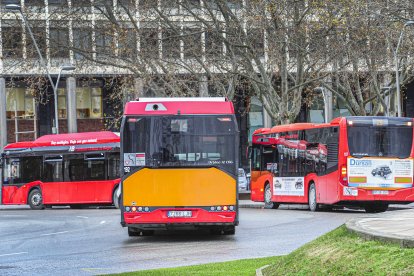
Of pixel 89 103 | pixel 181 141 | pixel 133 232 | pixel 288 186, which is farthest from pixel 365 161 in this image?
pixel 89 103

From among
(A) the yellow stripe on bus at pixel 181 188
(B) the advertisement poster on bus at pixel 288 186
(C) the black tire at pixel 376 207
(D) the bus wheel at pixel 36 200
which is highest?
(A) the yellow stripe on bus at pixel 181 188

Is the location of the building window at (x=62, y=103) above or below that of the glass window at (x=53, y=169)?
above

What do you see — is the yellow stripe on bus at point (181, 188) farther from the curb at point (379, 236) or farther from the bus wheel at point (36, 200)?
the bus wheel at point (36, 200)

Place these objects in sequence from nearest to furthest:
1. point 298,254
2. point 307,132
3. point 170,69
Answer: point 298,254, point 307,132, point 170,69

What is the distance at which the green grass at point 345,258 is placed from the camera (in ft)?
28.6

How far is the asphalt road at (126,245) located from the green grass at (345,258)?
3919 mm

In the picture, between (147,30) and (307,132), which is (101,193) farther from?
(307,132)

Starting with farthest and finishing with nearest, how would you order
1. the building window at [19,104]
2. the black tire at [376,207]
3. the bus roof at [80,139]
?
the building window at [19,104]
the bus roof at [80,139]
the black tire at [376,207]

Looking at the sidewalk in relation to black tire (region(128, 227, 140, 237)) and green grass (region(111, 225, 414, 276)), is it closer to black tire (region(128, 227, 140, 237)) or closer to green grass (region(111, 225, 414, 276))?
green grass (region(111, 225, 414, 276))

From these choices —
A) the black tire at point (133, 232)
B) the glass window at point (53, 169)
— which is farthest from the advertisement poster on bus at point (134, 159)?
the glass window at point (53, 169)

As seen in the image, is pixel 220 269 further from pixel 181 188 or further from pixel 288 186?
pixel 288 186

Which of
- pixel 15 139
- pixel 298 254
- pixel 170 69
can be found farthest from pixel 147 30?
pixel 298 254

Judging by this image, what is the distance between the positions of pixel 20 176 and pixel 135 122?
78.1ft

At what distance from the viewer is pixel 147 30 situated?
4316 cm
